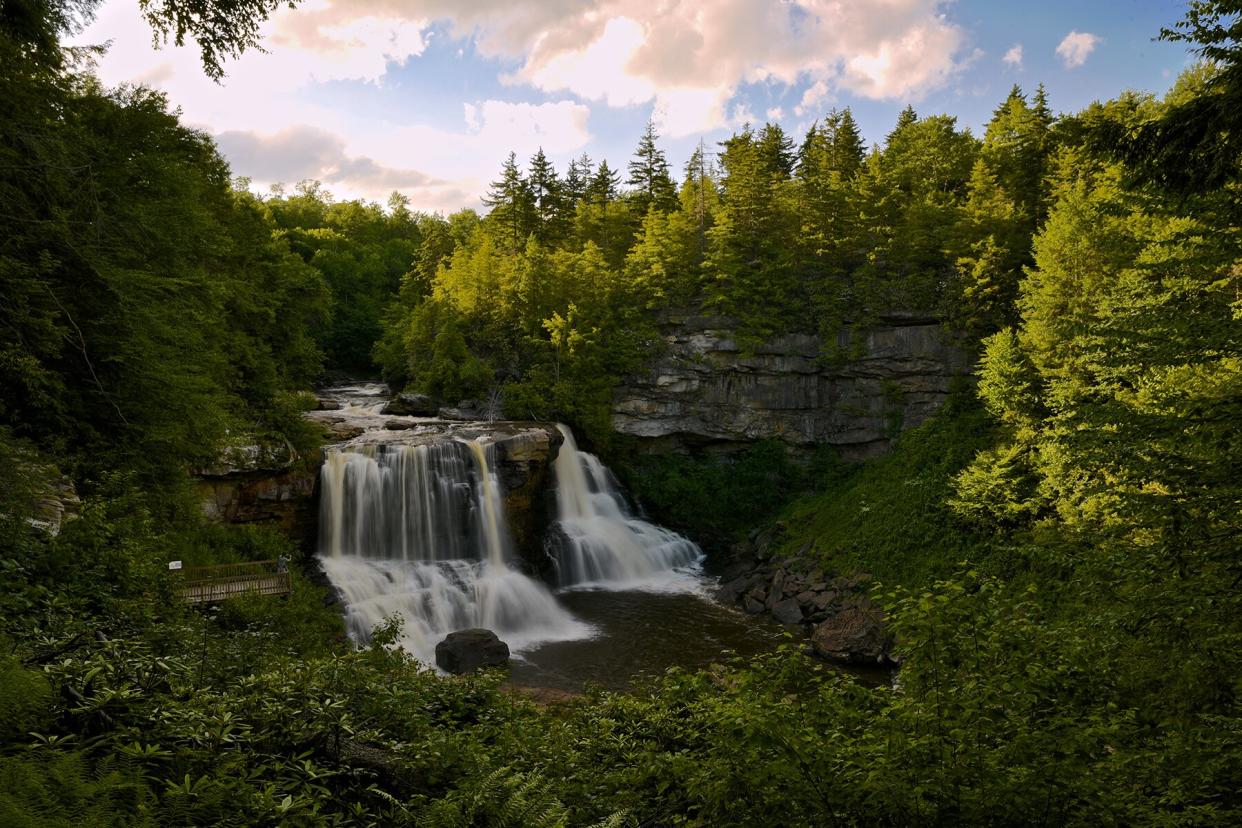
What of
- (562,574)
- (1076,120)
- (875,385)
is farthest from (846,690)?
(1076,120)

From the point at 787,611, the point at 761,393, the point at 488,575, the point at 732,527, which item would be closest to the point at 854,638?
the point at 787,611

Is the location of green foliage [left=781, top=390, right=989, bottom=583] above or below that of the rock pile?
above

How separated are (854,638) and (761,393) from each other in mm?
15002

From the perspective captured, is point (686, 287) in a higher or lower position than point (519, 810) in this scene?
higher

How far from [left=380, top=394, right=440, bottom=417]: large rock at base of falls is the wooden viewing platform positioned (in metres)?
14.7

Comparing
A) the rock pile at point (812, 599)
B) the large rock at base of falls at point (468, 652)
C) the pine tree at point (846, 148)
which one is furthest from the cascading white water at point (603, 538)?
the pine tree at point (846, 148)

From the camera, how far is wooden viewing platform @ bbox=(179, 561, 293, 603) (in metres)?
13.8

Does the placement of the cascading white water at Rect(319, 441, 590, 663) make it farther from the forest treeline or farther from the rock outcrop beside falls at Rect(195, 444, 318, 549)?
the forest treeline

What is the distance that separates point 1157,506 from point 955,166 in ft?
104

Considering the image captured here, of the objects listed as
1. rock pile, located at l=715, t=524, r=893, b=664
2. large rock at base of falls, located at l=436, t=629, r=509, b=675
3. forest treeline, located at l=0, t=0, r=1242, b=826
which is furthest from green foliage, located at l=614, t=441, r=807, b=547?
large rock at base of falls, located at l=436, t=629, r=509, b=675

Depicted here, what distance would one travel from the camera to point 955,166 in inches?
1289

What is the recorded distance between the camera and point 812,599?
20.9m

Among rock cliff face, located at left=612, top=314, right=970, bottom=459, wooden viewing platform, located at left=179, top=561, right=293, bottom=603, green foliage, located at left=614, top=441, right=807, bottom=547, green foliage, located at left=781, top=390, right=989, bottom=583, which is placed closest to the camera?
wooden viewing platform, located at left=179, top=561, right=293, bottom=603

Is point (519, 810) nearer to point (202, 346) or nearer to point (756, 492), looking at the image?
point (202, 346)
